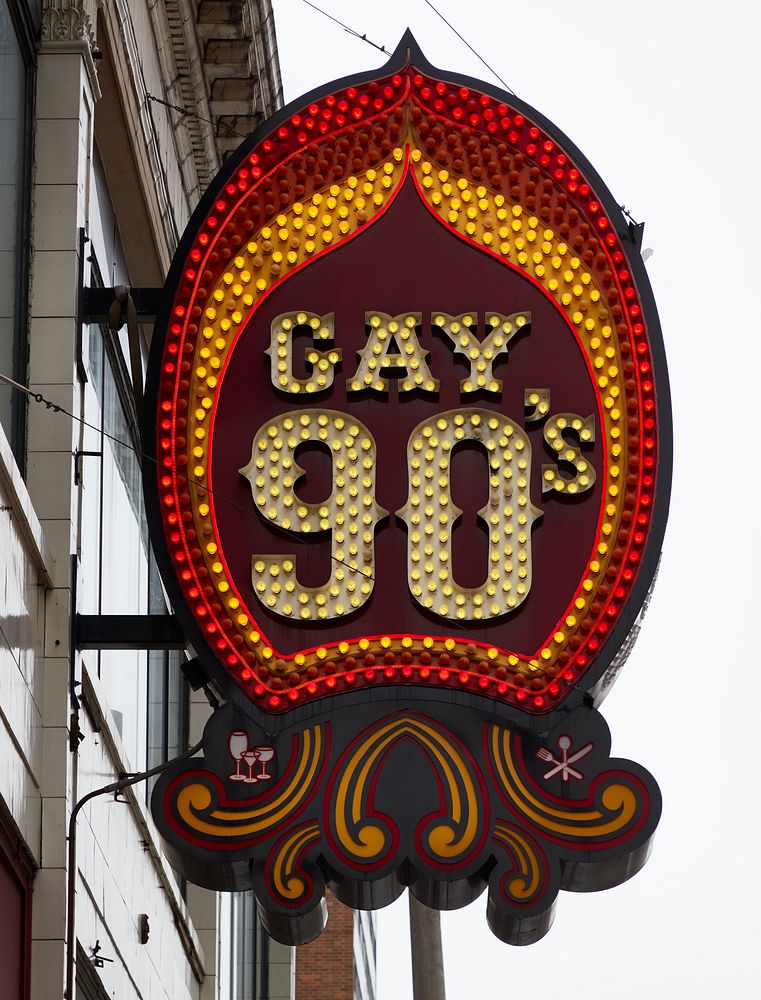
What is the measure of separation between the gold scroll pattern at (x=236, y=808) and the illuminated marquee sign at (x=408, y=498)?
0.01 m

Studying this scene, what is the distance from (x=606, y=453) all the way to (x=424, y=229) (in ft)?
6.13

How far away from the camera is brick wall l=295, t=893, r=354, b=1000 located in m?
51.0

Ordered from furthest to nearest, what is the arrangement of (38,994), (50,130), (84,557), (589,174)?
(84,557) → (50,130) → (589,174) → (38,994)

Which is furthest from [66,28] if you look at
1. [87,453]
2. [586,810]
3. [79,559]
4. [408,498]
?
[586,810]

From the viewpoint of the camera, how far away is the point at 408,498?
37.3ft

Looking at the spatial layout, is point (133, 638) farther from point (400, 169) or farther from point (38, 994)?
point (400, 169)

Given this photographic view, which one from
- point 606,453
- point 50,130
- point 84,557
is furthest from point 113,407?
point 606,453

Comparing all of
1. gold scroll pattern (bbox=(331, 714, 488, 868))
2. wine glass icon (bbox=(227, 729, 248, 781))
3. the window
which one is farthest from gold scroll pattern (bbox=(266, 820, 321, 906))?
the window

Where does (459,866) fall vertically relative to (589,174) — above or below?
below

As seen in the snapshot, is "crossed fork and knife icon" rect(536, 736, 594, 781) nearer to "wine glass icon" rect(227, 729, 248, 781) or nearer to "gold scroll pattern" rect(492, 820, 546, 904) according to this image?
"gold scroll pattern" rect(492, 820, 546, 904)

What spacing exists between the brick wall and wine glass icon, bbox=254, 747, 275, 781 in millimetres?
40441

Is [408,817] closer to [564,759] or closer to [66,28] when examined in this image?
[564,759]

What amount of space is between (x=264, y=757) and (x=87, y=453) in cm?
302

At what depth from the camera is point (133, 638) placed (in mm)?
11547
